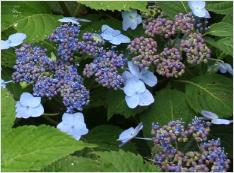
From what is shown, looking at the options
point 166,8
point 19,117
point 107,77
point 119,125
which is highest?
point 166,8

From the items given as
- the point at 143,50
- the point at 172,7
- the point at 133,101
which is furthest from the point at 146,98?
the point at 172,7

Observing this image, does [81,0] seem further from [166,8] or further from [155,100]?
[155,100]

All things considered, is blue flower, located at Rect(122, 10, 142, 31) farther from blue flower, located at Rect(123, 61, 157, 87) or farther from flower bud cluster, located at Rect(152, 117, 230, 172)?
flower bud cluster, located at Rect(152, 117, 230, 172)

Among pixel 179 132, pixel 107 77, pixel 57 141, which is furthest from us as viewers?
pixel 107 77

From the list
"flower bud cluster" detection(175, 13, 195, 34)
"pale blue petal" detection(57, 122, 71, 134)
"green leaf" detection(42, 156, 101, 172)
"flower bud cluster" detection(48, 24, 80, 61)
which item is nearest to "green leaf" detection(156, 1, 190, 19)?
"flower bud cluster" detection(175, 13, 195, 34)

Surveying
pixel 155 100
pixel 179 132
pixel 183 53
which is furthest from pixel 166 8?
pixel 179 132

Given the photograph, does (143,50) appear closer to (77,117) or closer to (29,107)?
(77,117)
